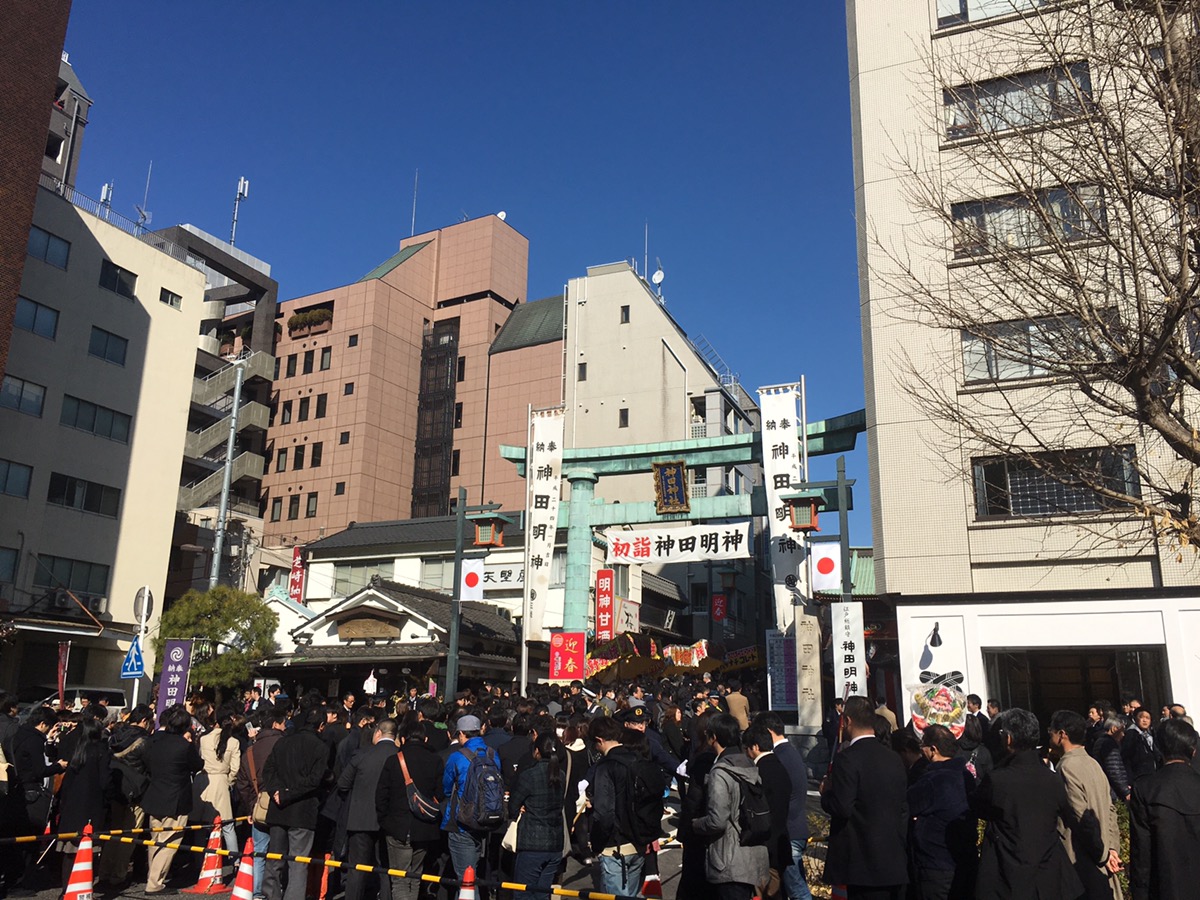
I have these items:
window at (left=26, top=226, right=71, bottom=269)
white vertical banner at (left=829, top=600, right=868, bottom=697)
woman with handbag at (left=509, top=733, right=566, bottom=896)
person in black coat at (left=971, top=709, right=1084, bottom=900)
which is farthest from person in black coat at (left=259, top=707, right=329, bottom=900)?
window at (left=26, top=226, right=71, bottom=269)

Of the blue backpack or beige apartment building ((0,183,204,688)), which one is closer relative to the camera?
the blue backpack

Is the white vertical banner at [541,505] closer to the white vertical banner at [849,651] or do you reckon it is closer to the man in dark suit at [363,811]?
the white vertical banner at [849,651]

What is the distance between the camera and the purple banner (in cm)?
1830

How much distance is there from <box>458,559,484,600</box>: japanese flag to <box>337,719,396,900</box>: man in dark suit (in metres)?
16.6

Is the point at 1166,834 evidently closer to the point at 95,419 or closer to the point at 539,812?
the point at 539,812

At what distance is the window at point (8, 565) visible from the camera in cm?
2908

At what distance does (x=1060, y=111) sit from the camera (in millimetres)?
9500

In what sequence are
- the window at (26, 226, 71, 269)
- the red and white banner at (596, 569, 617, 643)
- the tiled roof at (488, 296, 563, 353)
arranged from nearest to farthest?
the red and white banner at (596, 569, 617, 643)
the window at (26, 226, 71, 269)
the tiled roof at (488, 296, 563, 353)

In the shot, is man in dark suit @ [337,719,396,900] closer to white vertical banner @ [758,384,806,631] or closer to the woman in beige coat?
the woman in beige coat

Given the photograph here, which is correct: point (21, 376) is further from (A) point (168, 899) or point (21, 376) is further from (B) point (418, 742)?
(B) point (418, 742)

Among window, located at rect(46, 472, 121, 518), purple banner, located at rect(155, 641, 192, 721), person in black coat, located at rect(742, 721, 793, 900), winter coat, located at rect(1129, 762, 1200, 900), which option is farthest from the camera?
window, located at rect(46, 472, 121, 518)

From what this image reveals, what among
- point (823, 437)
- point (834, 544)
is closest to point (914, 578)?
point (834, 544)

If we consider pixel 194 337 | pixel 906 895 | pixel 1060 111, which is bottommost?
pixel 906 895

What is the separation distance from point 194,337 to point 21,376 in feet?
23.7
